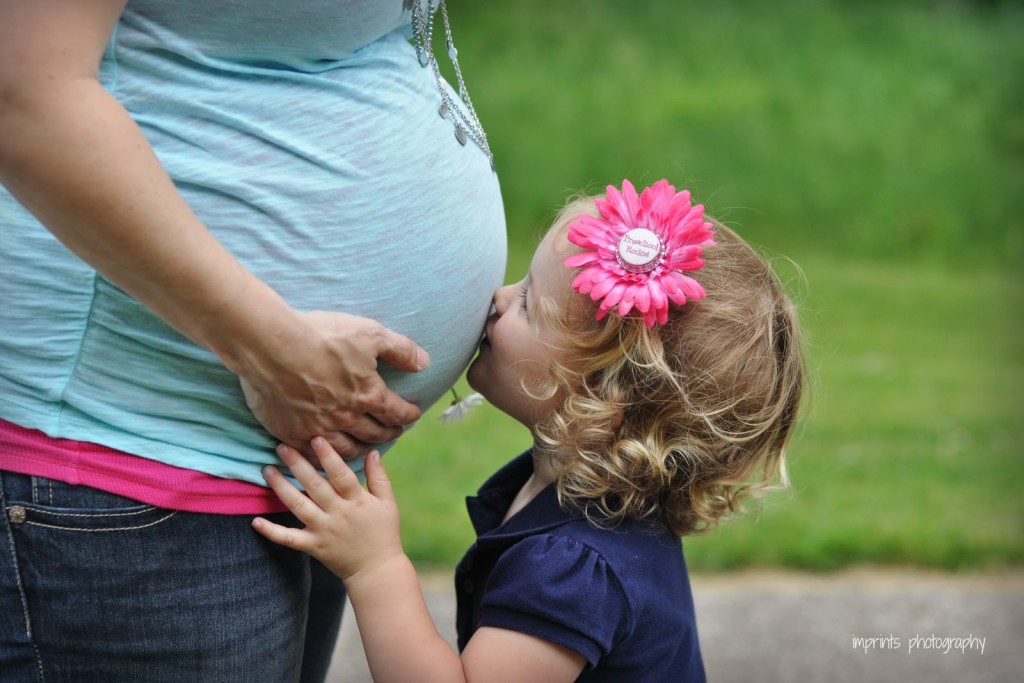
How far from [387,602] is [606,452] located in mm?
411

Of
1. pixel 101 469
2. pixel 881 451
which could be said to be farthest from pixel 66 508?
pixel 881 451

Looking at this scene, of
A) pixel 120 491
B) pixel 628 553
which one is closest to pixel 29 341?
pixel 120 491

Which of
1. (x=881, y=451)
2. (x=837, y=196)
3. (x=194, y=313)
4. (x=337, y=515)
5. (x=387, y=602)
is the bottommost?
(x=837, y=196)

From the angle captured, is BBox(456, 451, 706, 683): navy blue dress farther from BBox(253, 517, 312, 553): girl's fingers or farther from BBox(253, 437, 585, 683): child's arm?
BBox(253, 517, 312, 553): girl's fingers

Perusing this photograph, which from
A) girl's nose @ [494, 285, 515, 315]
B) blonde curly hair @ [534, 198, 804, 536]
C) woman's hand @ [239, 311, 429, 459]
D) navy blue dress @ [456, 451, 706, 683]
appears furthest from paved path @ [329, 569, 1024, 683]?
woman's hand @ [239, 311, 429, 459]

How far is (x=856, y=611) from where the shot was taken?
3869mm

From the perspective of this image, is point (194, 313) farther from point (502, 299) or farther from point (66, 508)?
point (502, 299)

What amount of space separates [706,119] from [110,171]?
9.14 meters

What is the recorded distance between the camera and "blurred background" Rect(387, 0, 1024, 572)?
4.73 meters

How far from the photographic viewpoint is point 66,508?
4.62 feet

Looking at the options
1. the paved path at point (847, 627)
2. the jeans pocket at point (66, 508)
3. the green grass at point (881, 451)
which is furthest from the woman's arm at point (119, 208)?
the paved path at point (847, 627)

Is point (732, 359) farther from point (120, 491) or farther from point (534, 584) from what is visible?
point (120, 491)

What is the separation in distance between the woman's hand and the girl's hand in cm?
3

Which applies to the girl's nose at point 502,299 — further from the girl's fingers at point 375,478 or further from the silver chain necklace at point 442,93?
the girl's fingers at point 375,478
